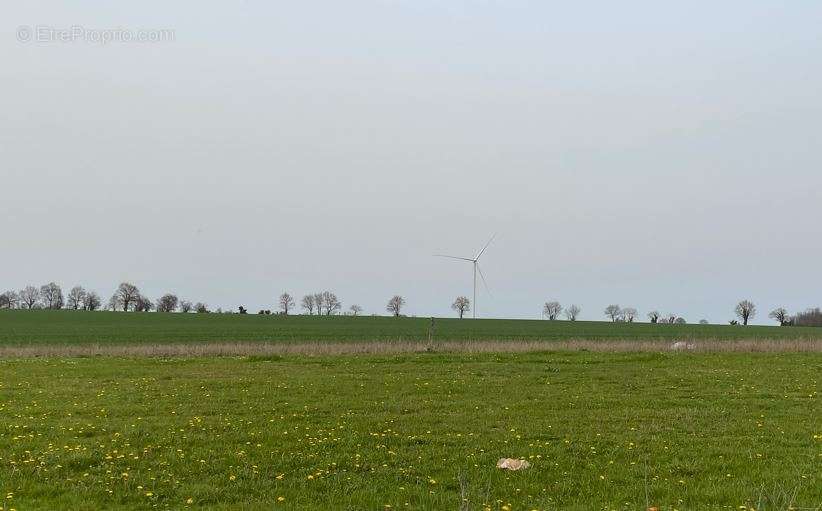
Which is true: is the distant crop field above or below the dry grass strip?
below

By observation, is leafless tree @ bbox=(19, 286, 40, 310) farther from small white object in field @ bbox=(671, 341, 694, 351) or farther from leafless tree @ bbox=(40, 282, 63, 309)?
small white object in field @ bbox=(671, 341, 694, 351)

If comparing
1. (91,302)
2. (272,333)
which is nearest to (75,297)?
(91,302)

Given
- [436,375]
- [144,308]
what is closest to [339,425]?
[436,375]

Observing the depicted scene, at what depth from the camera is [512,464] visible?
9.50 metres

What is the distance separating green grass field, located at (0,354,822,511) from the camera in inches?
322

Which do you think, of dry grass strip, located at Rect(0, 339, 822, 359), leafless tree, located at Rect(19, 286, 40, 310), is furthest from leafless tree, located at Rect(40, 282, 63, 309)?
dry grass strip, located at Rect(0, 339, 822, 359)

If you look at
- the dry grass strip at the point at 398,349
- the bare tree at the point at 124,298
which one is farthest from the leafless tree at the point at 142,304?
the dry grass strip at the point at 398,349

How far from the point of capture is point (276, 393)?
17.8 metres

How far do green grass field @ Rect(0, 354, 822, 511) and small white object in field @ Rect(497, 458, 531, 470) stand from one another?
0.24 meters

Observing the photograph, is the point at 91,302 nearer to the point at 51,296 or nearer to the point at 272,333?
the point at 51,296

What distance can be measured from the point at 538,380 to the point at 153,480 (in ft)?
47.7

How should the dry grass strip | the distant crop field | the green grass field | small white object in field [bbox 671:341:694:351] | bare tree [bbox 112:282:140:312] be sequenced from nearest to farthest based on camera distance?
the green grass field < the dry grass strip < small white object in field [bbox 671:341:694:351] < the distant crop field < bare tree [bbox 112:282:140:312]

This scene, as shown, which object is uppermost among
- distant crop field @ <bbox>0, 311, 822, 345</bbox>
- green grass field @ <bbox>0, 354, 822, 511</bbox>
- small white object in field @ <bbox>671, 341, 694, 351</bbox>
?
small white object in field @ <bbox>671, 341, 694, 351</bbox>

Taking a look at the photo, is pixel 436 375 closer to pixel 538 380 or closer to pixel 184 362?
pixel 538 380
